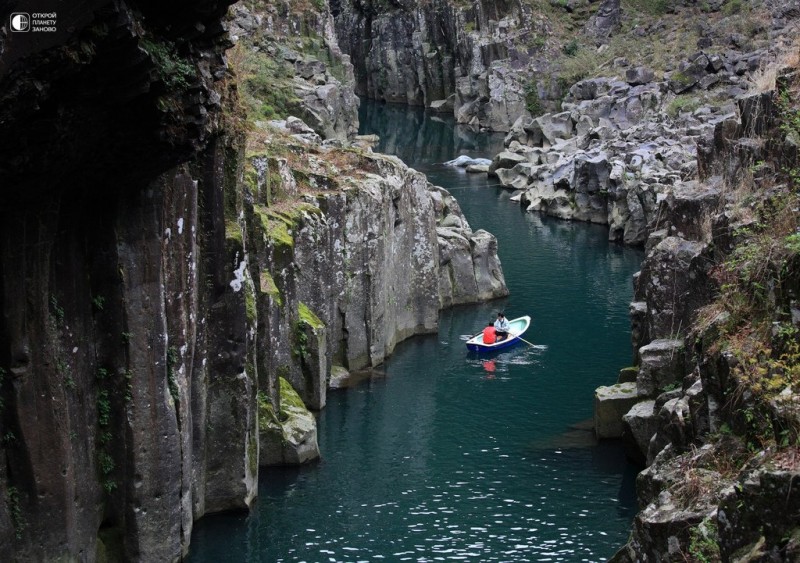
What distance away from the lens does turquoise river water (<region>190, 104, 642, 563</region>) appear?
81.7 ft

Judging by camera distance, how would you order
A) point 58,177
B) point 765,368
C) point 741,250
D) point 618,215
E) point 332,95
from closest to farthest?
point 765,368
point 58,177
point 741,250
point 618,215
point 332,95

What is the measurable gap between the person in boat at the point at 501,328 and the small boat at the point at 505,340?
6.7 inches

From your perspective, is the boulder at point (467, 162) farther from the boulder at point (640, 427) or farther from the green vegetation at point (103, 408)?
the green vegetation at point (103, 408)

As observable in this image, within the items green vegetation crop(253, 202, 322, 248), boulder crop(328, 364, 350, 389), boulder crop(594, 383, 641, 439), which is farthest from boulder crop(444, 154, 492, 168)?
boulder crop(594, 383, 641, 439)

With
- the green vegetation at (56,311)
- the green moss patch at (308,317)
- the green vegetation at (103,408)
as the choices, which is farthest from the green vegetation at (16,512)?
the green moss patch at (308,317)

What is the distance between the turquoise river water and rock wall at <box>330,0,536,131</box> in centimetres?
5403

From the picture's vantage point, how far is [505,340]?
39906 millimetres

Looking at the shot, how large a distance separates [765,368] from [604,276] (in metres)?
35.1

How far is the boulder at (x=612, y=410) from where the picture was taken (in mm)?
30984

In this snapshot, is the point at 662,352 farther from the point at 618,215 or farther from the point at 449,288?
the point at 618,215

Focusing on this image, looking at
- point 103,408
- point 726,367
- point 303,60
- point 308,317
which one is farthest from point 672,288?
point 303,60

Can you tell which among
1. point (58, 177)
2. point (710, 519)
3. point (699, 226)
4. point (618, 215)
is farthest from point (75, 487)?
point (618, 215)

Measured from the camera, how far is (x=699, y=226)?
30969 millimetres

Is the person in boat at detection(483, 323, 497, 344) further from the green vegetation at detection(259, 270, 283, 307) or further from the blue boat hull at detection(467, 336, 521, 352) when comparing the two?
the green vegetation at detection(259, 270, 283, 307)
